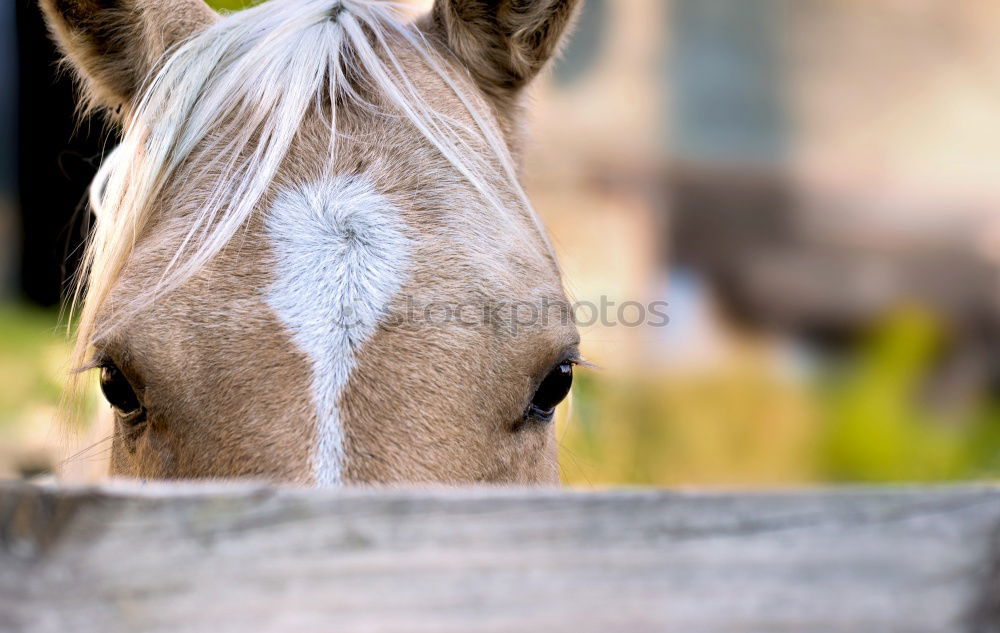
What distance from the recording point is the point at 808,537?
31.5 inches

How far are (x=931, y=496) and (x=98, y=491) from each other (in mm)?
772

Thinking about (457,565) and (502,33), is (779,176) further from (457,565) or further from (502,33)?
(457,565)

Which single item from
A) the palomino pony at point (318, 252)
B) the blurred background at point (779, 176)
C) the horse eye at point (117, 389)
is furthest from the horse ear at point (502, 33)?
the blurred background at point (779, 176)

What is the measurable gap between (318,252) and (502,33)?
79cm

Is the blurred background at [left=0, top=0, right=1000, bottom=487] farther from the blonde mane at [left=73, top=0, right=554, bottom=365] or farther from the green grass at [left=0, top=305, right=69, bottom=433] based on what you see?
the blonde mane at [left=73, top=0, right=554, bottom=365]

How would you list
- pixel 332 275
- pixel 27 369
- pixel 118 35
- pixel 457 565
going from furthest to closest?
1. pixel 27 369
2. pixel 118 35
3. pixel 332 275
4. pixel 457 565

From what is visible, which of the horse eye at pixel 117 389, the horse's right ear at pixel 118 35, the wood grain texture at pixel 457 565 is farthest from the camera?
the horse's right ear at pixel 118 35

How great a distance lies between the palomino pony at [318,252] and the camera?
4.50ft

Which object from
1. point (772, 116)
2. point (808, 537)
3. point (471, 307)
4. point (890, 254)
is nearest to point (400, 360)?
point (471, 307)

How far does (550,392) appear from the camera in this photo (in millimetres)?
1645

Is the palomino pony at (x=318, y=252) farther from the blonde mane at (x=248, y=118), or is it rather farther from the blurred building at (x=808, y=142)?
the blurred building at (x=808, y=142)

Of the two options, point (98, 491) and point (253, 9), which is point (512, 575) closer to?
point (98, 491)

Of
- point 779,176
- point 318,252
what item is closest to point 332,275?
point 318,252

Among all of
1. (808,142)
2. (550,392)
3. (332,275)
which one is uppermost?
(332,275)
